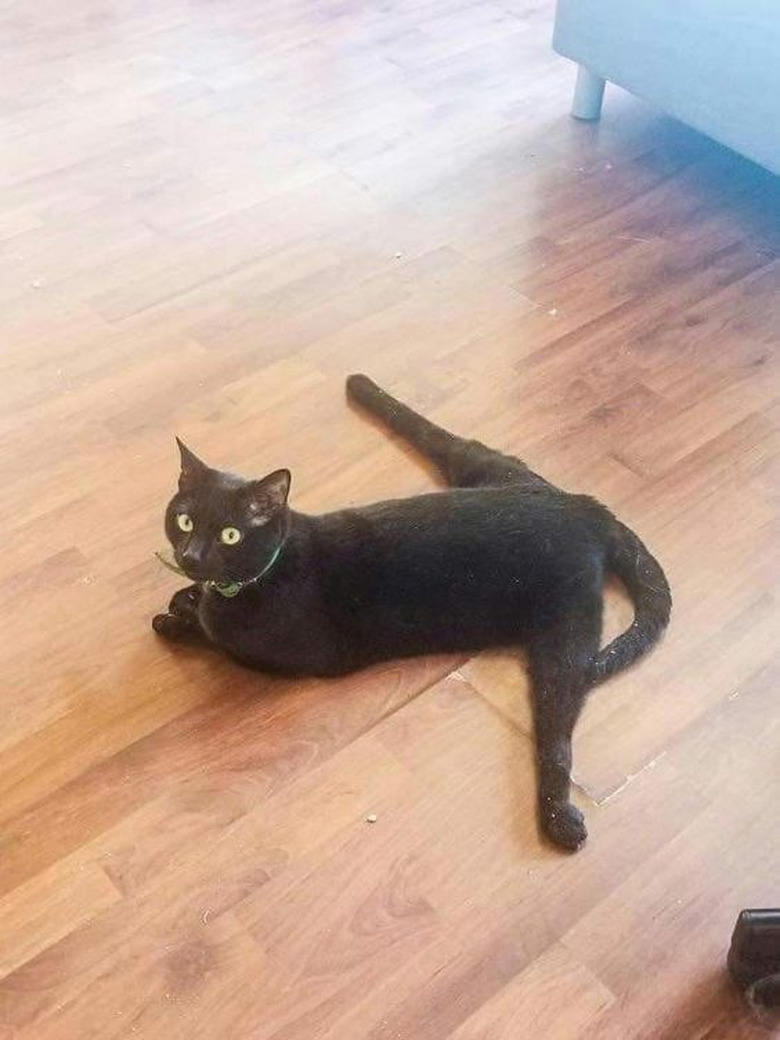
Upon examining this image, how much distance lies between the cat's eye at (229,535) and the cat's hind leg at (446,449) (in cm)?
40

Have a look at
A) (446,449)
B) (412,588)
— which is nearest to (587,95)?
(446,449)

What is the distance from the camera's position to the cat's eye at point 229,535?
1.21 meters

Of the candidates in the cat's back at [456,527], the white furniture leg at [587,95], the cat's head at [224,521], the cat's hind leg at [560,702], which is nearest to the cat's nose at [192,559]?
the cat's head at [224,521]

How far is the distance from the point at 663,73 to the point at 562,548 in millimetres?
1201

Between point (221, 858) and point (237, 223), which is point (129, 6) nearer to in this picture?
point (237, 223)

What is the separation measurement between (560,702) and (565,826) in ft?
0.50

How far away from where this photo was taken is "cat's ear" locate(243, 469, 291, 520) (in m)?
1.21

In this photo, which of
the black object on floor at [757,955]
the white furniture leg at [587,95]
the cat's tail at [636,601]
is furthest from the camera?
the white furniture leg at [587,95]

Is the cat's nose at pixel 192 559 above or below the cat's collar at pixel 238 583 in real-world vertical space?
above

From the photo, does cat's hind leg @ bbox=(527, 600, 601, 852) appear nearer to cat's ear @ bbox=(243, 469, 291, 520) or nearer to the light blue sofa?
cat's ear @ bbox=(243, 469, 291, 520)

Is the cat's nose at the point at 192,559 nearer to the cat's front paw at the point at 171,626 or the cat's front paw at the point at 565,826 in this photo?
the cat's front paw at the point at 171,626

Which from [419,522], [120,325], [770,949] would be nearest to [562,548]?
[419,522]

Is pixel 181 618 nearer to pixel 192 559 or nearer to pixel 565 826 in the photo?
pixel 192 559

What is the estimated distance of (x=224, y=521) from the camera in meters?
1.21
